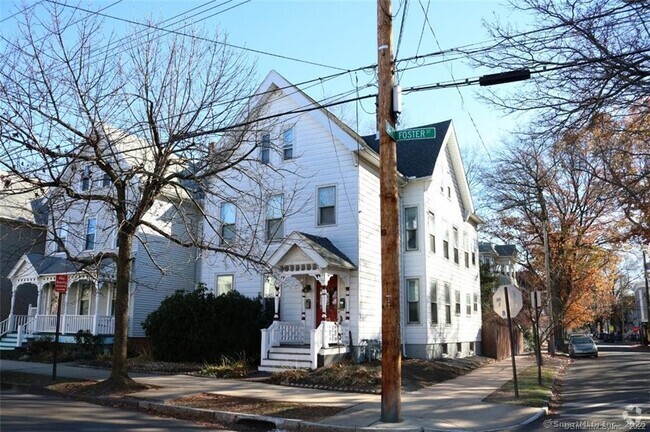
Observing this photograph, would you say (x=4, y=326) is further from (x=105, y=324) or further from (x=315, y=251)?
(x=315, y=251)

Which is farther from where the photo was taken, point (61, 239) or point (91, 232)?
point (91, 232)

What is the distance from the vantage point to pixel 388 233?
33.2 ft

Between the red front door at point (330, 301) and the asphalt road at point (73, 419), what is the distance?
912 centimetres

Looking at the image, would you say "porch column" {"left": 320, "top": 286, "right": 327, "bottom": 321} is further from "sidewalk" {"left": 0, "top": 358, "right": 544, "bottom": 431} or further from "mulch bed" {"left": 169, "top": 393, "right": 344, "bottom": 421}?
"mulch bed" {"left": 169, "top": 393, "right": 344, "bottom": 421}

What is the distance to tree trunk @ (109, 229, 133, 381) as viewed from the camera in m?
13.4

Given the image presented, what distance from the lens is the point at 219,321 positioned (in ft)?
61.1

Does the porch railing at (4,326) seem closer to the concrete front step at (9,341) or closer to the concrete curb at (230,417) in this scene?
the concrete front step at (9,341)

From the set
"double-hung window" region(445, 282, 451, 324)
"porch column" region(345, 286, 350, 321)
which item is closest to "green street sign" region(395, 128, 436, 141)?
"porch column" region(345, 286, 350, 321)

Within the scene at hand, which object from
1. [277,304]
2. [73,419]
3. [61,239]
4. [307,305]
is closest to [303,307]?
[307,305]

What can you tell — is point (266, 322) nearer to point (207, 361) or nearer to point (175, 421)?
point (207, 361)

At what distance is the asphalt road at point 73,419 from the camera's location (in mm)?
9094

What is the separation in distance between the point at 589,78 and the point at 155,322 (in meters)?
16.1

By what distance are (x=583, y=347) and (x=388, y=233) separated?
104 ft

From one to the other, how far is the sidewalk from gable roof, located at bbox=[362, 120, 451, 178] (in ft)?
30.6
